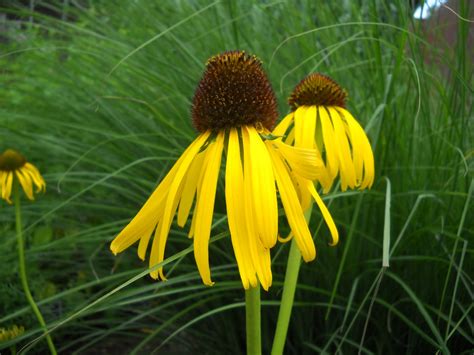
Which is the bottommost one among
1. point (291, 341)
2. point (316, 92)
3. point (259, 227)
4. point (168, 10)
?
point (291, 341)

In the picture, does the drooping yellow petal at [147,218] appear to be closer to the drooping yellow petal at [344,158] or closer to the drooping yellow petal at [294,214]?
the drooping yellow petal at [294,214]

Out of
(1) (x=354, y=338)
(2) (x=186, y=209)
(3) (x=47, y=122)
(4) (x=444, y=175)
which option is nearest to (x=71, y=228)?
(3) (x=47, y=122)

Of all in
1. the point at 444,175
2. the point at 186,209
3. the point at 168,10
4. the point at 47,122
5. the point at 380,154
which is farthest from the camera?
the point at 168,10

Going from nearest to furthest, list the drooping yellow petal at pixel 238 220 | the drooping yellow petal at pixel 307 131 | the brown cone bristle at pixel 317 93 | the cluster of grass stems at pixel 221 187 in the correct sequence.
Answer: the drooping yellow petal at pixel 238 220, the drooping yellow petal at pixel 307 131, the brown cone bristle at pixel 317 93, the cluster of grass stems at pixel 221 187

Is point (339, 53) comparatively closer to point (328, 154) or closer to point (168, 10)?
point (168, 10)

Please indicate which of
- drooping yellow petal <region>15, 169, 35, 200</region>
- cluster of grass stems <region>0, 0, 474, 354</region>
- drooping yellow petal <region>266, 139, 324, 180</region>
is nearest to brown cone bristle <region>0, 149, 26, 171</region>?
drooping yellow petal <region>15, 169, 35, 200</region>

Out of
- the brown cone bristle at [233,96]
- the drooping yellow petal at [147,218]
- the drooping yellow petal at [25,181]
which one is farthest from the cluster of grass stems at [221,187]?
the drooping yellow petal at [147,218]

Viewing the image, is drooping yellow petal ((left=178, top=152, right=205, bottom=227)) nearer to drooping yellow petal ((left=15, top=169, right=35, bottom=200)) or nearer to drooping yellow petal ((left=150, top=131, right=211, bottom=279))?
drooping yellow petal ((left=150, top=131, right=211, bottom=279))
